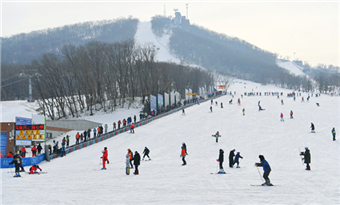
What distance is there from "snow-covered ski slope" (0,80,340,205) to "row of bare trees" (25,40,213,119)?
2336 centimetres

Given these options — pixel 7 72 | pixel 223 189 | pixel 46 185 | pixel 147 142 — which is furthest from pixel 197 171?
pixel 7 72

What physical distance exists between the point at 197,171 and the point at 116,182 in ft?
13.3

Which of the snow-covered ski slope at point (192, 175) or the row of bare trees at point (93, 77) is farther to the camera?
the row of bare trees at point (93, 77)

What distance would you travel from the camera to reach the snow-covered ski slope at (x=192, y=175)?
33.2ft

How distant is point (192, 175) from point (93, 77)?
4087cm

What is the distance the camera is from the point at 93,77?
168 ft

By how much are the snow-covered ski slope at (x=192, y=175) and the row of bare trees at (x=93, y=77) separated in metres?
23.4

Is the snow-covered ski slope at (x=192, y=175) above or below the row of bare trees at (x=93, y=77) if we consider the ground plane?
below

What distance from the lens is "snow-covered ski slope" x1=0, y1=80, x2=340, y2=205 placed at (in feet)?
33.2

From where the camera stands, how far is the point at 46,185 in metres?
A: 12.4

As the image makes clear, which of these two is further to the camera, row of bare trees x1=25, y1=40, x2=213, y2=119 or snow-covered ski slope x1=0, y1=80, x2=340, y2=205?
row of bare trees x1=25, y1=40, x2=213, y2=119

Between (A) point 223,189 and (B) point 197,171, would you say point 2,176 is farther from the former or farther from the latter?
(A) point 223,189

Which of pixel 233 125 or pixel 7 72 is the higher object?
pixel 7 72

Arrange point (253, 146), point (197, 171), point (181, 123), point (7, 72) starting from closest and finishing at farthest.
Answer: point (197, 171) < point (253, 146) < point (181, 123) < point (7, 72)
